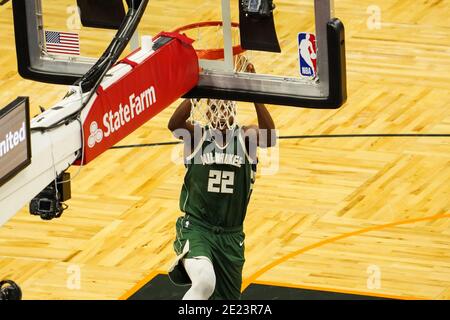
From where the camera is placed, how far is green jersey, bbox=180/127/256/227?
8750 mm

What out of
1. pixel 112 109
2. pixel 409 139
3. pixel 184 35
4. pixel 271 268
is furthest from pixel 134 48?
pixel 409 139

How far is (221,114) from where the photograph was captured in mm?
8680

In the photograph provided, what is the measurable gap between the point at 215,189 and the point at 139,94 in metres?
1.85

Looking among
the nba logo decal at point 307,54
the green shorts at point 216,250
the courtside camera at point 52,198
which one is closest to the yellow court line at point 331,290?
the green shorts at point 216,250

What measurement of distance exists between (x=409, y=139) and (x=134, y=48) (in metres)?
4.78

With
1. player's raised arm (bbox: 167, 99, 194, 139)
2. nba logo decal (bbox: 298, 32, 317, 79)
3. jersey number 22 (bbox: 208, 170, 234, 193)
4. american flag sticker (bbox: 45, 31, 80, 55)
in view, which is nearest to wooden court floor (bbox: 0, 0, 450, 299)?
american flag sticker (bbox: 45, 31, 80, 55)

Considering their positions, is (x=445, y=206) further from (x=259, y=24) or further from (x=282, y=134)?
(x=259, y=24)

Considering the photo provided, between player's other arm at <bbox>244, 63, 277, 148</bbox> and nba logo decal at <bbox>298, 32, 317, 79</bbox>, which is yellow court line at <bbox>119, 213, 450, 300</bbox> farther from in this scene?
nba logo decal at <bbox>298, 32, 317, 79</bbox>

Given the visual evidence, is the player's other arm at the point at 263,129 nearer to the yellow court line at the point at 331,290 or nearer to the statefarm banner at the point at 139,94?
the statefarm banner at the point at 139,94

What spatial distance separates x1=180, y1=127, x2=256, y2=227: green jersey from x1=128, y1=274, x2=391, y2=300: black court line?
106cm

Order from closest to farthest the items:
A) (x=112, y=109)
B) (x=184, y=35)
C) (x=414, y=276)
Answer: (x=112, y=109), (x=184, y=35), (x=414, y=276)

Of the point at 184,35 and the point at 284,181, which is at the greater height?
the point at 184,35

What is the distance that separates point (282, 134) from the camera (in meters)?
12.3

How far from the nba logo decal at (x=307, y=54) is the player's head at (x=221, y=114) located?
100 centimetres
